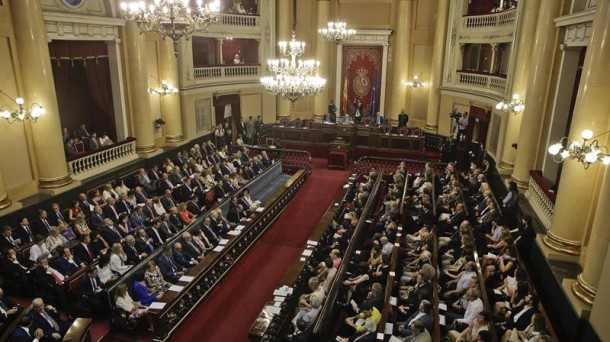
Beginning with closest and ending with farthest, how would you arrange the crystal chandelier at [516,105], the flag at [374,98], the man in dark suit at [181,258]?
1. the man in dark suit at [181,258]
2. the crystal chandelier at [516,105]
3. the flag at [374,98]

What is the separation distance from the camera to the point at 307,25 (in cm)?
1906

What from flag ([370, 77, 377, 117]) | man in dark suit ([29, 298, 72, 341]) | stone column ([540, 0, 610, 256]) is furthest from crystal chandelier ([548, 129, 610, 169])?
flag ([370, 77, 377, 117])

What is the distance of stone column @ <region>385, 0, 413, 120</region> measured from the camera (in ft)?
57.8

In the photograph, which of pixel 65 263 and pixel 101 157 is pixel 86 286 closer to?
pixel 65 263

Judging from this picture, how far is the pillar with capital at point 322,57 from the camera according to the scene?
60.4 feet

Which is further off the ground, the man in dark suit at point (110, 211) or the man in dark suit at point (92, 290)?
the man in dark suit at point (110, 211)

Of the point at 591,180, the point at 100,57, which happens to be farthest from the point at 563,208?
the point at 100,57

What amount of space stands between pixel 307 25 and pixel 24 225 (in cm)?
1419

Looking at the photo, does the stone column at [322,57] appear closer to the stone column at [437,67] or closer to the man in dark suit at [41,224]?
the stone column at [437,67]

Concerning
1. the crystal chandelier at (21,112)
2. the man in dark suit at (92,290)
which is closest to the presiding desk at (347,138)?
the crystal chandelier at (21,112)

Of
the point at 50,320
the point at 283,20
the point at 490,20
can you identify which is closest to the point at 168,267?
the point at 50,320

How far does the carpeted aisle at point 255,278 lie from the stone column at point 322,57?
7.01 meters

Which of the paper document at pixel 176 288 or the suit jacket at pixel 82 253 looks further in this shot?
the suit jacket at pixel 82 253

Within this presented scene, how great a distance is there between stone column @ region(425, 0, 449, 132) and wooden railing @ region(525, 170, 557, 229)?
7957 millimetres
